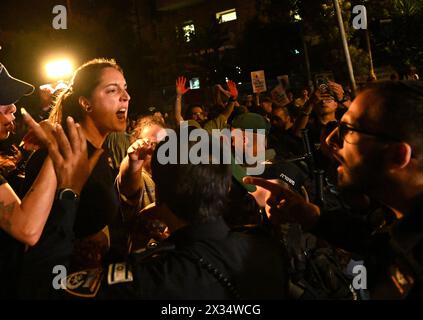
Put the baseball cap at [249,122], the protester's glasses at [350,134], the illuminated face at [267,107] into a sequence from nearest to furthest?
the protester's glasses at [350,134]
the baseball cap at [249,122]
the illuminated face at [267,107]

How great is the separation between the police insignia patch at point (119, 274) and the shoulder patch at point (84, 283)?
5 cm

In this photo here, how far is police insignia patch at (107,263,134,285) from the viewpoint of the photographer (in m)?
1.68

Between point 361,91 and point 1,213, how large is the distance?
1844mm

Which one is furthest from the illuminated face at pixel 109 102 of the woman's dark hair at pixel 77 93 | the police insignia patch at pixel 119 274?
the police insignia patch at pixel 119 274

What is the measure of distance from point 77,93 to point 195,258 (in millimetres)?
1863

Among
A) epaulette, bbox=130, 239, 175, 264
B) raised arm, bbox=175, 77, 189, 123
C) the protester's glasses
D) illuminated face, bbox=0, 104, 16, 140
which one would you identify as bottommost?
epaulette, bbox=130, 239, 175, 264

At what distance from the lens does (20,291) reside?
192cm

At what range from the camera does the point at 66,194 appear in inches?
75.8

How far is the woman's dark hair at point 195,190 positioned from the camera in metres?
1.90

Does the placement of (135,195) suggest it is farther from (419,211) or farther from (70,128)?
(419,211)

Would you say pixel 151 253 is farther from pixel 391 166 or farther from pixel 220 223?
pixel 391 166

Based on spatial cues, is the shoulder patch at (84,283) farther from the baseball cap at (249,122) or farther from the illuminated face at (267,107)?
the illuminated face at (267,107)

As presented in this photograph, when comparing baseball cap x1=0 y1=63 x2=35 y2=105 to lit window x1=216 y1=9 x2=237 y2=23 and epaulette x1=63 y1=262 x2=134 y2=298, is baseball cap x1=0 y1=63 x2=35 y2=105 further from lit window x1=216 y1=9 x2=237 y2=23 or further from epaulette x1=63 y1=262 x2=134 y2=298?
lit window x1=216 y1=9 x2=237 y2=23

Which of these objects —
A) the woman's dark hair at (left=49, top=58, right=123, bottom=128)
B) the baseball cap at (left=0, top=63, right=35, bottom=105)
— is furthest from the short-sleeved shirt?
the woman's dark hair at (left=49, top=58, right=123, bottom=128)
